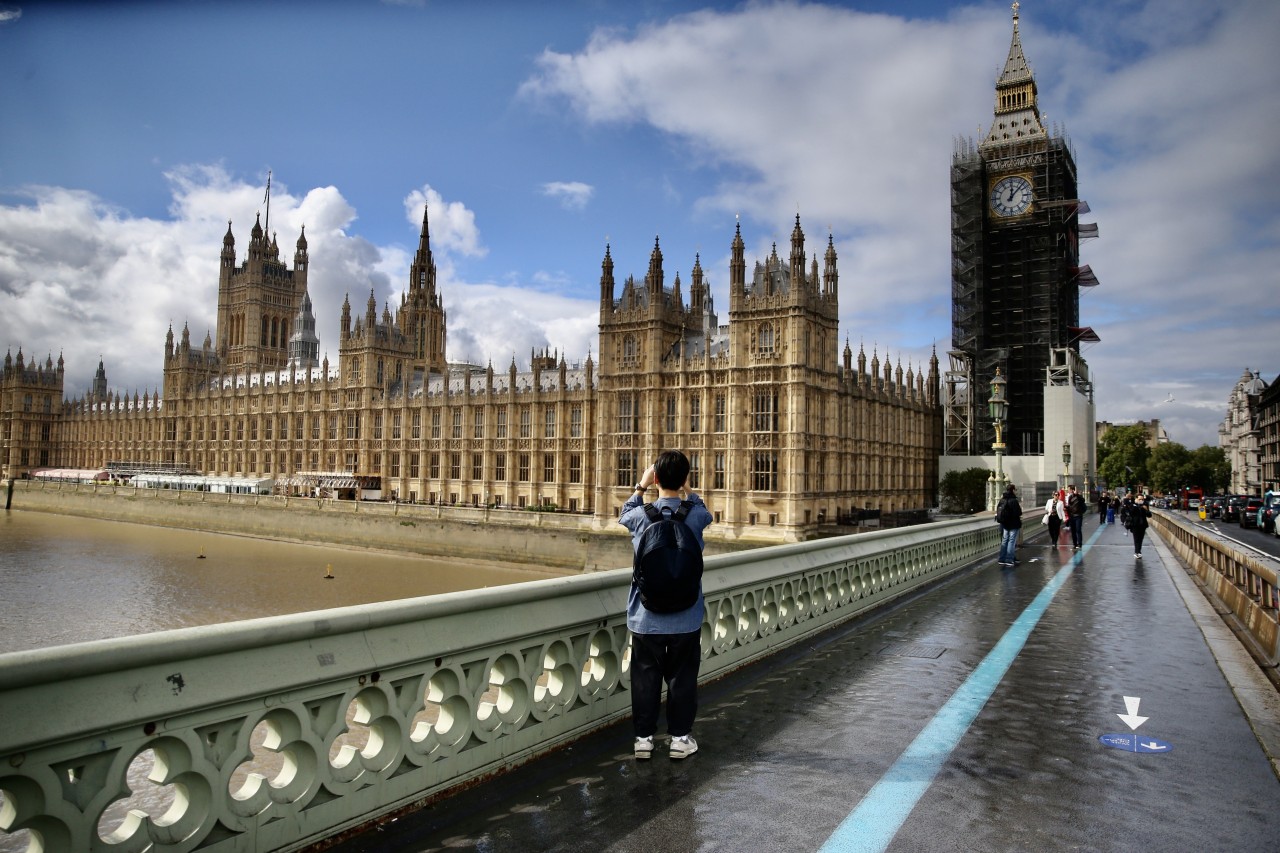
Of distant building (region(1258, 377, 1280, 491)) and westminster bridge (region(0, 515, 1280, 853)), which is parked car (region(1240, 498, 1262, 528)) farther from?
westminster bridge (region(0, 515, 1280, 853))

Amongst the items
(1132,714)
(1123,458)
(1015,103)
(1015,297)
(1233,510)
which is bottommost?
(1233,510)

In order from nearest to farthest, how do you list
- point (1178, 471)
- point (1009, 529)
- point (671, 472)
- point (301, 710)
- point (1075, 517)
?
point (301, 710)
point (671, 472)
point (1009, 529)
point (1075, 517)
point (1178, 471)

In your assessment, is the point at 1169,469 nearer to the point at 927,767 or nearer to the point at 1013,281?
the point at 1013,281

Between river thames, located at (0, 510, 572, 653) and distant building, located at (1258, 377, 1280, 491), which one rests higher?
distant building, located at (1258, 377, 1280, 491)

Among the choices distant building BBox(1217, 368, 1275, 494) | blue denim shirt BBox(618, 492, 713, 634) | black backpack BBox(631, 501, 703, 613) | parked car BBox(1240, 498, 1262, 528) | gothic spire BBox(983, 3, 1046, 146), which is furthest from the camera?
distant building BBox(1217, 368, 1275, 494)

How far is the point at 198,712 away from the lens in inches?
143

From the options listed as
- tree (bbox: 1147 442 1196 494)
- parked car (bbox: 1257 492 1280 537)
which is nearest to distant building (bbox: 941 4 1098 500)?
parked car (bbox: 1257 492 1280 537)

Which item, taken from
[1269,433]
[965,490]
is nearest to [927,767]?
[965,490]

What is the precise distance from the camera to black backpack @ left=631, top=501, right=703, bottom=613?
543 cm

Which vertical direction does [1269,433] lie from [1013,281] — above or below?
below

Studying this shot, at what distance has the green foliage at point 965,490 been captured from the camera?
65.8 metres

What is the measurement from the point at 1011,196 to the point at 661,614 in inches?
3050

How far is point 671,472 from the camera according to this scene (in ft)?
18.9

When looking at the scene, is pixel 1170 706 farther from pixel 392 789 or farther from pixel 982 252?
pixel 982 252
